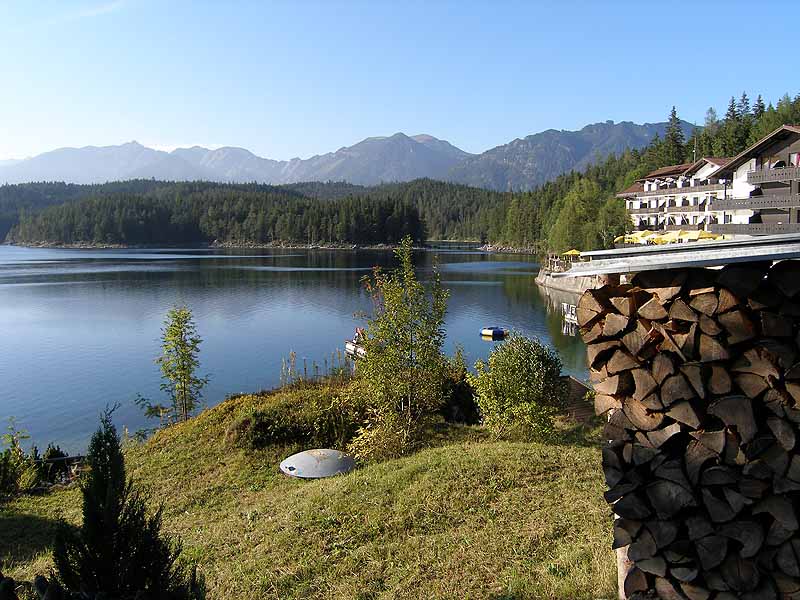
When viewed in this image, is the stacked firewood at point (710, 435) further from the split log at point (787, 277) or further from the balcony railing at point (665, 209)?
the balcony railing at point (665, 209)

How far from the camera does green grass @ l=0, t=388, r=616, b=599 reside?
5914 mm

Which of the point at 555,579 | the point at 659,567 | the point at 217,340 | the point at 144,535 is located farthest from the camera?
the point at 217,340

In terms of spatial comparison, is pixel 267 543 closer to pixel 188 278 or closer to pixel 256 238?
pixel 188 278

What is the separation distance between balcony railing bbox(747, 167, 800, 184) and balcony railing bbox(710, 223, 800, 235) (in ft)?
8.27

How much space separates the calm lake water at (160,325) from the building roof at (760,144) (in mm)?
14594

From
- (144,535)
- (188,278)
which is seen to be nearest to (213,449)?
(144,535)

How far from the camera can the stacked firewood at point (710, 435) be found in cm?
426

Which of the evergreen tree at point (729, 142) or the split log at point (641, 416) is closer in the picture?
the split log at point (641, 416)

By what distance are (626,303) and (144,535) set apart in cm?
420

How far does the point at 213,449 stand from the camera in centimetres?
1227

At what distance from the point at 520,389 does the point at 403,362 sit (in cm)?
247

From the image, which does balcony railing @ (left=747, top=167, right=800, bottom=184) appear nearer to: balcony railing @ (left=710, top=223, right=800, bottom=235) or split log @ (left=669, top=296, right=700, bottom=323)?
balcony railing @ (left=710, top=223, right=800, bottom=235)

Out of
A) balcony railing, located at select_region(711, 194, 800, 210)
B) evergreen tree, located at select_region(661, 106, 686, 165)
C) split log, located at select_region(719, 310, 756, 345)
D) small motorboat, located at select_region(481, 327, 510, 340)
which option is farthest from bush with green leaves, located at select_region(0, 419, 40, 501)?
evergreen tree, located at select_region(661, 106, 686, 165)

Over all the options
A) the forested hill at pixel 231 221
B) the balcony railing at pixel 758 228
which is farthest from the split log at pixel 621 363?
the forested hill at pixel 231 221
